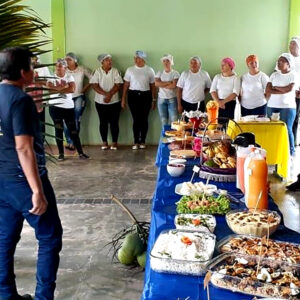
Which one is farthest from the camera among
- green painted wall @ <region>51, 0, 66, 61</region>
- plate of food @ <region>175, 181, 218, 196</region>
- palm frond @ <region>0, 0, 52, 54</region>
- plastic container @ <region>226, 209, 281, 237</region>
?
green painted wall @ <region>51, 0, 66, 61</region>

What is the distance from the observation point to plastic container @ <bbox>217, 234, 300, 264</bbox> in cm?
124

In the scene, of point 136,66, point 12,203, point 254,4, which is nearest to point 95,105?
point 136,66

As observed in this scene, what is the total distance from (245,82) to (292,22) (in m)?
1.44

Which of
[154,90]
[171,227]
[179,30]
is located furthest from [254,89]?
[171,227]

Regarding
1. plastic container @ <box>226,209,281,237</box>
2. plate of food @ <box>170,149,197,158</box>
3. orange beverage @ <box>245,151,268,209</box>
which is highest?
orange beverage @ <box>245,151,268,209</box>

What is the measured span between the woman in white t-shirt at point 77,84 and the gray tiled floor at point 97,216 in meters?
0.47

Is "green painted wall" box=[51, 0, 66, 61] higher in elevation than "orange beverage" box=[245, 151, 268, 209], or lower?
higher

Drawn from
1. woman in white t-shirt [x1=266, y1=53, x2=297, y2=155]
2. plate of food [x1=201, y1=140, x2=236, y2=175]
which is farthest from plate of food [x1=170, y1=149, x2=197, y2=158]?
woman in white t-shirt [x1=266, y1=53, x2=297, y2=155]

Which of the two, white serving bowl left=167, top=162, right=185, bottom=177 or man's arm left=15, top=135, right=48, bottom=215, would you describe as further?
white serving bowl left=167, top=162, right=185, bottom=177

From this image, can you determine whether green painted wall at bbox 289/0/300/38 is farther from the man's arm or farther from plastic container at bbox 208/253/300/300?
plastic container at bbox 208/253/300/300

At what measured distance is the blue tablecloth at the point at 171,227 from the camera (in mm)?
1138

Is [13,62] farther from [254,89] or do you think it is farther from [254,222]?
[254,89]

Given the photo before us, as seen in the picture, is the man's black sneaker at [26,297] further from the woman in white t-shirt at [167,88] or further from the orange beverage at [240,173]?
the woman in white t-shirt at [167,88]

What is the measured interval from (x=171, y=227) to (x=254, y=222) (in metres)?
0.29
